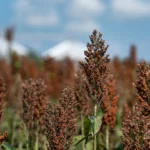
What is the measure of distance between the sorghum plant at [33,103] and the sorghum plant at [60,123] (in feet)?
6.00

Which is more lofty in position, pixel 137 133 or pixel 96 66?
pixel 96 66

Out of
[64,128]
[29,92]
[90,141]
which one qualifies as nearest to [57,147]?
[64,128]

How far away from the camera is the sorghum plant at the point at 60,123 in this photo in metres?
4.96

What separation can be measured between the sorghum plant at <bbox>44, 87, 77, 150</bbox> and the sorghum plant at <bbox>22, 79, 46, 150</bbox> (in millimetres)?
1828

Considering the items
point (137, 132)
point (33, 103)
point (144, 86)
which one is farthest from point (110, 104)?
point (137, 132)

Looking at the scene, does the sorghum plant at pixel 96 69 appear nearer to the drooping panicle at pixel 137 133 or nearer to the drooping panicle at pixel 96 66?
the drooping panicle at pixel 96 66

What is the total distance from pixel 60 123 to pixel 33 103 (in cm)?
203

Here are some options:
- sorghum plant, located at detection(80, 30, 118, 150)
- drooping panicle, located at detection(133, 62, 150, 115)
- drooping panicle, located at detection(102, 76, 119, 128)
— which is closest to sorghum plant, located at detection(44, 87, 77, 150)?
sorghum plant, located at detection(80, 30, 118, 150)

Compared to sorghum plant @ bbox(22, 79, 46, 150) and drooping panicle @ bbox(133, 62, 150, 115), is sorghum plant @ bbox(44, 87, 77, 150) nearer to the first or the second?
drooping panicle @ bbox(133, 62, 150, 115)

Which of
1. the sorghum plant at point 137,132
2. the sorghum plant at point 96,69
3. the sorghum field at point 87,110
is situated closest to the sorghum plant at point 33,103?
the sorghum field at point 87,110

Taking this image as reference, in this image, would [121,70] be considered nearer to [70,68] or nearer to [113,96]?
[70,68]

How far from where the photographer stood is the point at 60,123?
4.96 m

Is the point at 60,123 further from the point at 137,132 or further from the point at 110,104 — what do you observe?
the point at 110,104

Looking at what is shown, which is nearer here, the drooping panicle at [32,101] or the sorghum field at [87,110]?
the sorghum field at [87,110]
